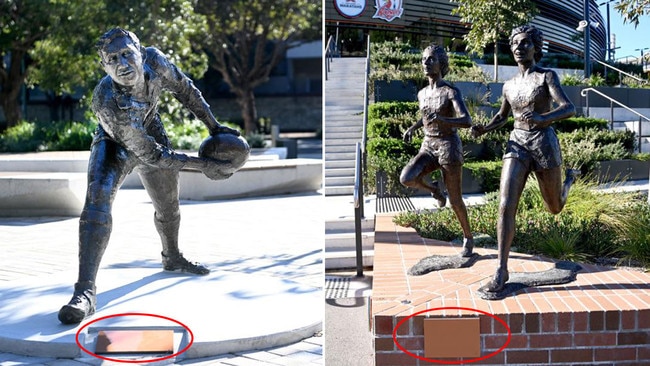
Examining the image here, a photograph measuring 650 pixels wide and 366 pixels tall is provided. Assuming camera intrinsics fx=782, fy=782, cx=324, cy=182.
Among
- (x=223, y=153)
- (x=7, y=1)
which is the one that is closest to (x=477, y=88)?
(x=223, y=153)

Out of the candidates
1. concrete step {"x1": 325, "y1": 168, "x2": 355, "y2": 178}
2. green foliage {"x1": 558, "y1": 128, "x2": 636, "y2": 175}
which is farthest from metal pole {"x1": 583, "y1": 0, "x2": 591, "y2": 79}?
concrete step {"x1": 325, "y1": 168, "x2": 355, "y2": 178}

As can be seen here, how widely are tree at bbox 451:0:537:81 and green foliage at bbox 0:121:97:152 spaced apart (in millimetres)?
11454

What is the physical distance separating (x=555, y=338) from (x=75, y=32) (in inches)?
746

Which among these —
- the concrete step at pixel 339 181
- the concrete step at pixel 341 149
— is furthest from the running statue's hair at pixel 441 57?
the concrete step at pixel 341 149

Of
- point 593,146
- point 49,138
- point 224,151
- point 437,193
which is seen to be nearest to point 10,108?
point 49,138

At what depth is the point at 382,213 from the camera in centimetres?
880

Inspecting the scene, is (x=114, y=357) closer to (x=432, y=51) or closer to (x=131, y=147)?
(x=131, y=147)

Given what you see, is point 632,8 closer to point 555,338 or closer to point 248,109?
point 555,338

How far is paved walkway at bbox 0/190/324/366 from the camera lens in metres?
4.69

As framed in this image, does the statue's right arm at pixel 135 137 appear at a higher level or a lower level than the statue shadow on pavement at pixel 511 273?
higher

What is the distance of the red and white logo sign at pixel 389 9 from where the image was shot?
9445mm

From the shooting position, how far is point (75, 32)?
821 inches

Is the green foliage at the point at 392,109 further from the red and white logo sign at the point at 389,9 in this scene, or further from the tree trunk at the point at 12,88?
the tree trunk at the point at 12,88

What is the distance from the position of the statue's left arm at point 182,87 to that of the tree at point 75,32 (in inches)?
582
